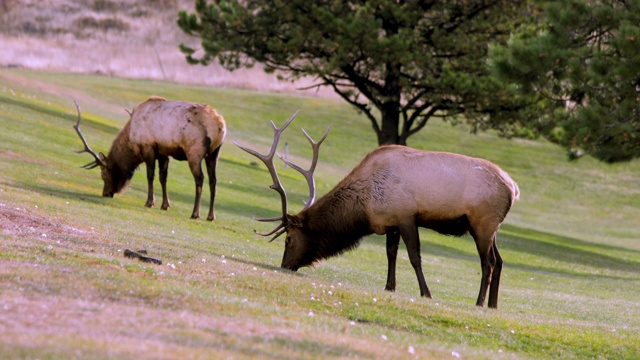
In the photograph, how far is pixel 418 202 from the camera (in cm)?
1310

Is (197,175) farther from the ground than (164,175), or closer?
farther from the ground

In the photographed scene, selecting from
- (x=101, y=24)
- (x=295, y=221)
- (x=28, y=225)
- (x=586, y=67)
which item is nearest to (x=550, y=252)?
(x=586, y=67)

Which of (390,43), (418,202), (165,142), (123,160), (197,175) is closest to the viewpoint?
(418,202)

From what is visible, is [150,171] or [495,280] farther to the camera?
[150,171]

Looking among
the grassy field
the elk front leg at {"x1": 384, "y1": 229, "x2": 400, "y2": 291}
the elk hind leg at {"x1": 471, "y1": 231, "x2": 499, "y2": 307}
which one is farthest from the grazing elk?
the elk hind leg at {"x1": 471, "y1": 231, "x2": 499, "y2": 307}

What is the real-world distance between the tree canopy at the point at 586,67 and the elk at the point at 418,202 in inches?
434

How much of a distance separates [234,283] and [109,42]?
245ft

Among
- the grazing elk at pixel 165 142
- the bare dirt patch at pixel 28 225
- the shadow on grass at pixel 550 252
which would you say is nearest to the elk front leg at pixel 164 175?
the grazing elk at pixel 165 142

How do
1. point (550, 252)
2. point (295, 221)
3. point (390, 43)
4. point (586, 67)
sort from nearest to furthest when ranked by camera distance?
point (295, 221) → point (586, 67) → point (550, 252) → point (390, 43)

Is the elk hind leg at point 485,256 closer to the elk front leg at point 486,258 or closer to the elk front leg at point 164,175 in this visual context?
the elk front leg at point 486,258

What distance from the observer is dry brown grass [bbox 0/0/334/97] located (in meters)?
71.7

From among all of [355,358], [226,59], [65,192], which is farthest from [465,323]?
[226,59]

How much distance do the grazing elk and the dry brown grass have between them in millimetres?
46813

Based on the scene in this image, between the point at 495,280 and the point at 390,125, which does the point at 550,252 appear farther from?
the point at 495,280
